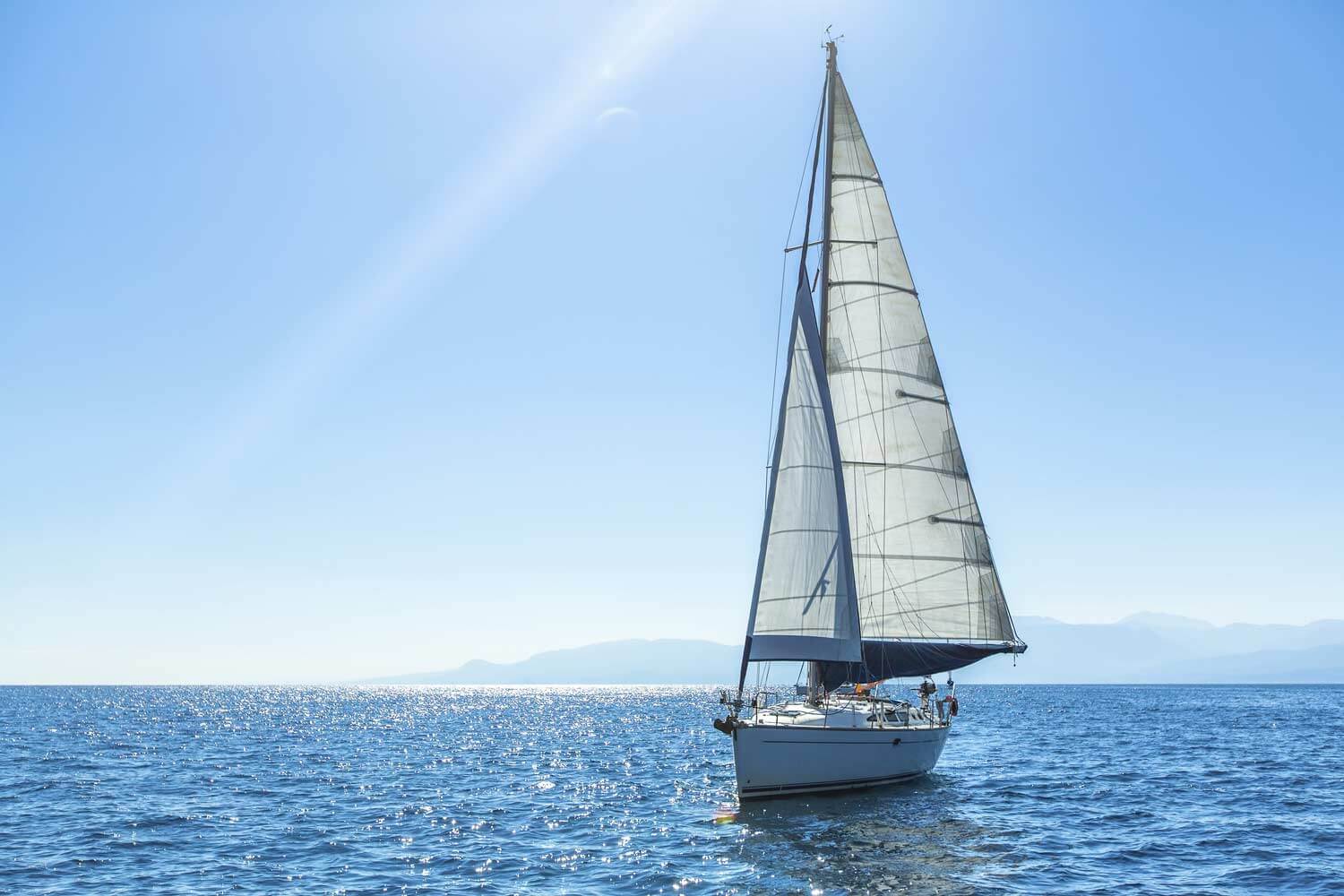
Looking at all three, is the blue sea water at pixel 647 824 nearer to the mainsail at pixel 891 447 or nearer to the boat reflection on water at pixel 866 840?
the boat reflection on water at pixel 866 840

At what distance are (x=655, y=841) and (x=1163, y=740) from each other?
44.4 meters

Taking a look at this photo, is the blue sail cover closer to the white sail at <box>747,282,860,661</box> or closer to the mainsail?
the mainsail

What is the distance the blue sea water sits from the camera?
19578mm

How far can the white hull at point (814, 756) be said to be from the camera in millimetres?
25219

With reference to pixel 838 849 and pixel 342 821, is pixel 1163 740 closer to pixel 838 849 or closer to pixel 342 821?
pixel 838 849

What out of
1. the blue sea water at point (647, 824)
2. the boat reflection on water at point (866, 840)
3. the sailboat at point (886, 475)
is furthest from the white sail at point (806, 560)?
the blue sea water at point (647, 824)

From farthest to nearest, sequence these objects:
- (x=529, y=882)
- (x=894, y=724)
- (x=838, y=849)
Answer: (x=894, y=724), (x=838, y=849), (x=529, y=882)

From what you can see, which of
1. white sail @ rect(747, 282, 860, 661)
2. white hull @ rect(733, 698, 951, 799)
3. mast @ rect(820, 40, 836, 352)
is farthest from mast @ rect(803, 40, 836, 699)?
white hull @ rect(733, 698, 951, 799)

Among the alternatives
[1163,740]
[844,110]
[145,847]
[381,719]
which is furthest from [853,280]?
[381,719]

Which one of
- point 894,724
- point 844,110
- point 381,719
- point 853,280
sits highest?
point 844,110

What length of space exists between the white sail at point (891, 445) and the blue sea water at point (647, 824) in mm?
6381

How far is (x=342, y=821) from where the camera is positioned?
86.6 ft

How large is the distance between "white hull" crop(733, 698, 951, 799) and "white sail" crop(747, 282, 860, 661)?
215cm

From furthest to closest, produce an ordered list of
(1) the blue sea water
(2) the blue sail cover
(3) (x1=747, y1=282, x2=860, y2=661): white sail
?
(2) the blue sail cover < (3) (x1=747, y1=282, x2=860, y2=661): white sail < (1) the blue sea water
